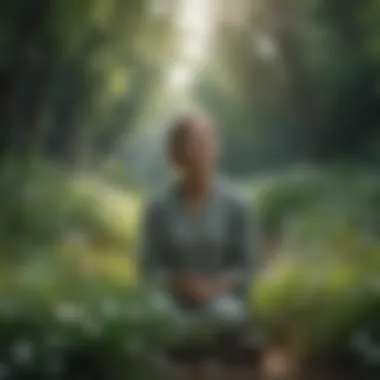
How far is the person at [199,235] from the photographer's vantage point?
5.71ft

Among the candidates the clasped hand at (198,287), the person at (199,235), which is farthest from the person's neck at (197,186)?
the clasped hand at (198,287)

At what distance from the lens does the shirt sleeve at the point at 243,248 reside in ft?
5.72

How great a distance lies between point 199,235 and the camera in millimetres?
1762

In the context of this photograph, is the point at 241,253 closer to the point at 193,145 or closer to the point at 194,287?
the point at 194,287

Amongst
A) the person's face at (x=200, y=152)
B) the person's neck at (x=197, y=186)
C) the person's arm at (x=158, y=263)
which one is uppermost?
the person's face at (x=200, y=152)

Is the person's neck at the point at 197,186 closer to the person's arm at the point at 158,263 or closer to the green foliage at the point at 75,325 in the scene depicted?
the person's arm at the point at 158,263

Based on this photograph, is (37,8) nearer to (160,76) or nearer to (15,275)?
(160,76)

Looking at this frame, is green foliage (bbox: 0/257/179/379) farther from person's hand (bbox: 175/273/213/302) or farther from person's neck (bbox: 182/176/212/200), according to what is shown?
person's neck (bbox: 182/176/212/200)

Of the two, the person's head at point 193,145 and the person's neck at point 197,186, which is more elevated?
the person's head at point 193,145

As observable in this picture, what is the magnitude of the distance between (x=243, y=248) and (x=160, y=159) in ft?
0.69

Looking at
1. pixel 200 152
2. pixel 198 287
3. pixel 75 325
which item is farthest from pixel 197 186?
pixel 75 325

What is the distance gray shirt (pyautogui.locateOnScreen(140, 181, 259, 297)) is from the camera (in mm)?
1751

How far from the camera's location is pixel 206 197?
1768mm

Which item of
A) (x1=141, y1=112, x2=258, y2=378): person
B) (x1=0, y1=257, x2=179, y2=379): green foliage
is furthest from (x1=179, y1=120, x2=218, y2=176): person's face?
(x1=0, y1=257, x2=179, y2=379): green foliage
